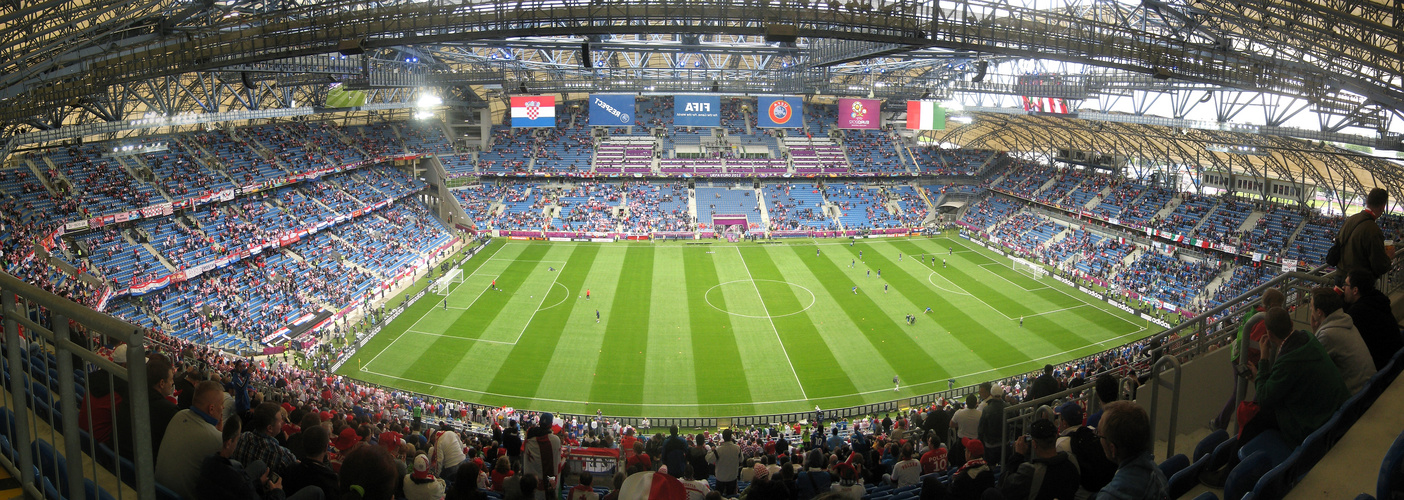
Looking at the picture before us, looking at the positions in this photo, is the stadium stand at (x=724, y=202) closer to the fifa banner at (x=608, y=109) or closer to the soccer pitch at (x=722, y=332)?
the soccer pitch at (x=722, y=332)

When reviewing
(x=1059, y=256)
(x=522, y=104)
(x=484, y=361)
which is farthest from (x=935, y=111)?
(x=484, y=361)

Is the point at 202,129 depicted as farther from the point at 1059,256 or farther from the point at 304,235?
the point at 1059,256

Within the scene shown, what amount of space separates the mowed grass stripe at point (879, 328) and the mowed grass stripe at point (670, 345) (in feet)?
26.8

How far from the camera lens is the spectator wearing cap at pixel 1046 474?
16.5 feet

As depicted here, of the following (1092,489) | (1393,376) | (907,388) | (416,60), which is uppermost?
(416,60)

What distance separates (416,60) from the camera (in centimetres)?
4375

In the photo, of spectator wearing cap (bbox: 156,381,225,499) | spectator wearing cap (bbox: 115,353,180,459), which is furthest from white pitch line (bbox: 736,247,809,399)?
spectator wearing cap (bbox: 156,381,225,499)

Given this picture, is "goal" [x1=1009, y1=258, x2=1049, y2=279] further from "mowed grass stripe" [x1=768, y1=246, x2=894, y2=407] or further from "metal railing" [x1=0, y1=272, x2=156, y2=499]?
"metal railing" [x1=0, y1=272, x2=156, y2=499]

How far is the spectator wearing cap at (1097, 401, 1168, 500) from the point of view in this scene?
13.6ft

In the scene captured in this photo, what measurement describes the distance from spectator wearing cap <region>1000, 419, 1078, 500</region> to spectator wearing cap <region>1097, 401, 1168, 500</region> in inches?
30.3

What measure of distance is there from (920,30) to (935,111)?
26293 millimetres

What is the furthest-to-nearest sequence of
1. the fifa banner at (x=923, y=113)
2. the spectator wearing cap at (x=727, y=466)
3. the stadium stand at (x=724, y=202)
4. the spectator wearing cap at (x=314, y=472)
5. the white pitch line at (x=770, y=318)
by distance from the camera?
the stadium stand at (x=724, y=202)
the fifa banner at (x=923, y=113)
the white pitch line at (x=770, y=318)
the spectator wearing cap at (x=727, y=466)
the spectator wearing cap at (x=314, y=472)

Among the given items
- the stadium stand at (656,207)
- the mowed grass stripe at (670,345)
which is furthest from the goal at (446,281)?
the stadium stand at (656,207)

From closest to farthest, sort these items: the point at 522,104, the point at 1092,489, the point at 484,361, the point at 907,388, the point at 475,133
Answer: the point at 1092,489
the point at 907,388
the point at 484,361
the point at 522,104
the point at 475,133
